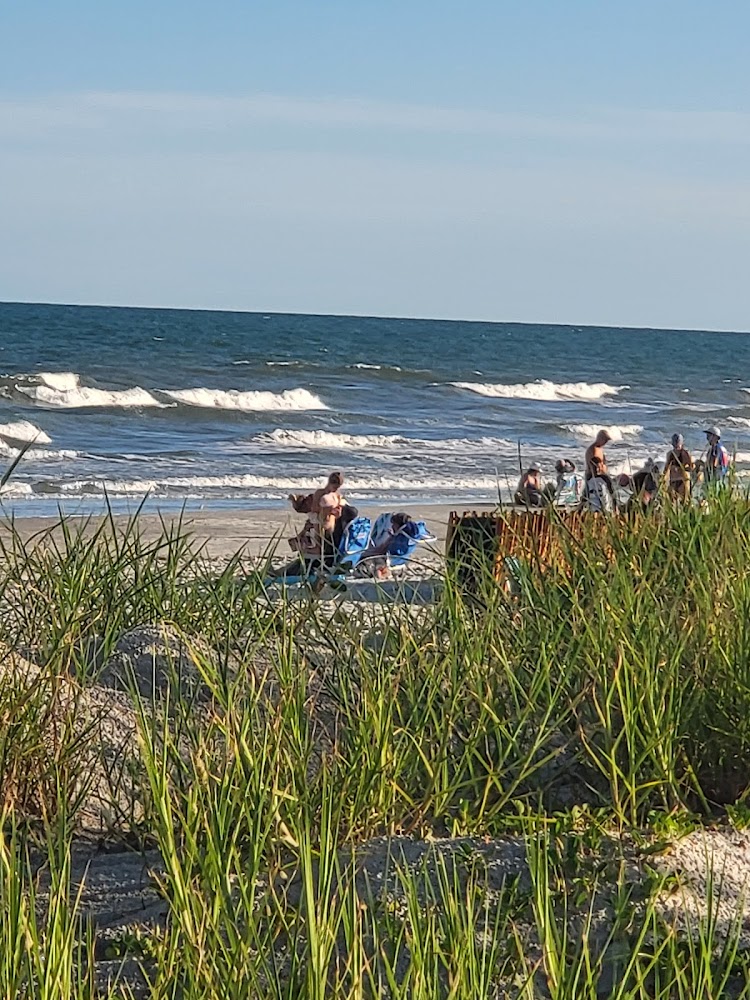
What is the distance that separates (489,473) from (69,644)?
20.5 m

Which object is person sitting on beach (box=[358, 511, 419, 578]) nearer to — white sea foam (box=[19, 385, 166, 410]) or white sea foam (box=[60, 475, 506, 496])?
white sea foam (box=[60, 475, 506, 496])

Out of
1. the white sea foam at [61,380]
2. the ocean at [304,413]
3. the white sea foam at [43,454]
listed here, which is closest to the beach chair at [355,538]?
the ocean at [304,413]

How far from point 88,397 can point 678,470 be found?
94.0 feet

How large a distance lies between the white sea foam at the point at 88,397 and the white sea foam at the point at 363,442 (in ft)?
21.7

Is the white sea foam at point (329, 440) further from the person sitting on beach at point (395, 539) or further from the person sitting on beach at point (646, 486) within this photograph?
the person sitting on beach at point (646, 486)

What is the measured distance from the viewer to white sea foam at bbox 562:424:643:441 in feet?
106

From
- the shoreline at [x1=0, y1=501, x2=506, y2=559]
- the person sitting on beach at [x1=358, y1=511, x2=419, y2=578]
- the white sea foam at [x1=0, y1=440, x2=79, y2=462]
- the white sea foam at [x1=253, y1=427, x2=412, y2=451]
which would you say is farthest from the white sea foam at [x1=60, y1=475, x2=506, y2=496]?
the person sitting on beach at [x1=358, y1=511, x2=419, y2=578]

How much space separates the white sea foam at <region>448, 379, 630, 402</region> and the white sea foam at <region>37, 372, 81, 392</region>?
38.8ft

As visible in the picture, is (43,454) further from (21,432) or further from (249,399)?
(249,399)

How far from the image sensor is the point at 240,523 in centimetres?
1680

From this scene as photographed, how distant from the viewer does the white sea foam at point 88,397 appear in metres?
35.9

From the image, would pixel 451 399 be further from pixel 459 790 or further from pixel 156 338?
pixel 459 790

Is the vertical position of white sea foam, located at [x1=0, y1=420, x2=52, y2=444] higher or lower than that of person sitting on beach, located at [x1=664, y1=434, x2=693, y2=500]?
lower

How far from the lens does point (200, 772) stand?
3346mm
